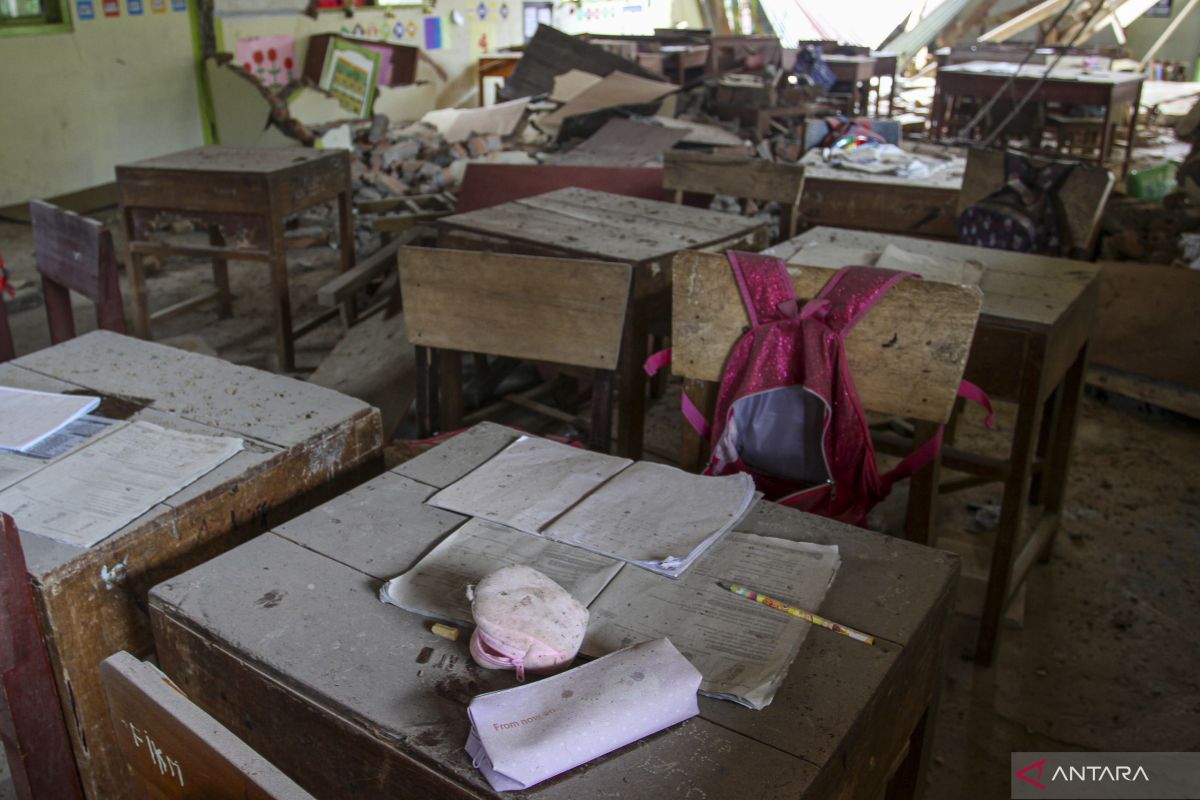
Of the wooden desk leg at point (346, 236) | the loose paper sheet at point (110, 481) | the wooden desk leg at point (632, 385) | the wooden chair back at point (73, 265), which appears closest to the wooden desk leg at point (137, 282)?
the wooden desk leg at point (346, 236)

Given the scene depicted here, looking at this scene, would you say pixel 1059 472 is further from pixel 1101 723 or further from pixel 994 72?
pixel 994 72

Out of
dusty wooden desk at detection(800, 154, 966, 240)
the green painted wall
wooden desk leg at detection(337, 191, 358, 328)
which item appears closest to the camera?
dusty wooden desk at detection(800, 154, 966, 240)

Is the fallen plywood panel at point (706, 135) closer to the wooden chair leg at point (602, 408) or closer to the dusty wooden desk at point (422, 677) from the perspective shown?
the wooden chair leg at point (602, 408)

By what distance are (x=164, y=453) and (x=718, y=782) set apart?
3.60 feet

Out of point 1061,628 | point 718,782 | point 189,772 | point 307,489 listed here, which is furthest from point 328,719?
point 1061,628

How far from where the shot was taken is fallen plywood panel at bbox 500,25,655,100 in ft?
26.7

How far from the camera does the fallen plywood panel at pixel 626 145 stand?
5.64m

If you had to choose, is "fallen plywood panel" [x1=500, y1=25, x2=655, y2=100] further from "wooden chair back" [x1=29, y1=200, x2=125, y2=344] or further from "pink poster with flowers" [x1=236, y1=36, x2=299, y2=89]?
"wooden chair back" [x1=29, y1=200, x2=125, y2=344]

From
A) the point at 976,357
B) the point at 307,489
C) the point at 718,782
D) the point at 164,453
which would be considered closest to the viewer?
the point at 718,782

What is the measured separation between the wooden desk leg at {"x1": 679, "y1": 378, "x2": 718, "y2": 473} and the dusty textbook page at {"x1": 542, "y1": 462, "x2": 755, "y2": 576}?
1.59ft

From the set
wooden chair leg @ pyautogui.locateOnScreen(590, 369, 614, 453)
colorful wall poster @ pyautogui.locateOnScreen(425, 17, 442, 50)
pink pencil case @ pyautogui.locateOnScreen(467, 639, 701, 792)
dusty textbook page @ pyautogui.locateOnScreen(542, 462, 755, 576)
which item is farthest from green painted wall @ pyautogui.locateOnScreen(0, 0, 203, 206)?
pink pencil case @ pyautogui.locateOnScreen(467, 639, 701, 792)

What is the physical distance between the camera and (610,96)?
708 cm

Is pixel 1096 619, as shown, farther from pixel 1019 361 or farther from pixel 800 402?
pixel 800 402

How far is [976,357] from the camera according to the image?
2.21 m
